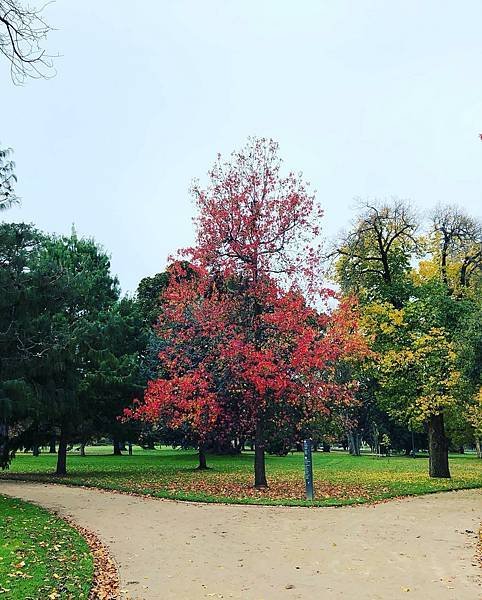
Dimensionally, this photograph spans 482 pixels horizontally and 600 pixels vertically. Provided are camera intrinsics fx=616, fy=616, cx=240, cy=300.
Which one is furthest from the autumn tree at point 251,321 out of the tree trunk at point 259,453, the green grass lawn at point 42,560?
the green grass lawn at point 42,560

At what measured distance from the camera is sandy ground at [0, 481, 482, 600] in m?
6.92

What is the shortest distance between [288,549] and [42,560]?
351 centimetres

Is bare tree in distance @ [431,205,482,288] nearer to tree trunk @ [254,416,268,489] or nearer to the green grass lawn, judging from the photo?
tree trunk @ [254,416,268,489]

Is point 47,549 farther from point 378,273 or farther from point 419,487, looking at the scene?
point 378,273

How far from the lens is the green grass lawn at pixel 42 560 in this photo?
655 centimetres

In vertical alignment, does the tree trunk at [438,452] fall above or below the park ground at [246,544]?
above

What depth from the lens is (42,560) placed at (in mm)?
8055

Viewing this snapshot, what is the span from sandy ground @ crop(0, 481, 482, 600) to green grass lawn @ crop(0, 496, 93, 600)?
1.77ft

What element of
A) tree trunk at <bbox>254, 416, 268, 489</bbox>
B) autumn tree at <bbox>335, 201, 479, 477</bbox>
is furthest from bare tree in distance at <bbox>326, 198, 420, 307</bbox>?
tree trunk at <bbox>254, 416, 268, 489</bbox>

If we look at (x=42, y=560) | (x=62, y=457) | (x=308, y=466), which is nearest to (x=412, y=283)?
(x=308, y=466)

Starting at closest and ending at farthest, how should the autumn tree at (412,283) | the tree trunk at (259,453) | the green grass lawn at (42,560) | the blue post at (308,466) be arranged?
the green grass lawn at (42,560), the blue post at (308,466), the tree trunk at (259,453), the autumn tree at (412,283)

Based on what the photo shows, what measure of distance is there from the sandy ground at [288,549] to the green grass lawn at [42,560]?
1.77ft

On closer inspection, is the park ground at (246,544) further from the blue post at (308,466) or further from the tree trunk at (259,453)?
the tree trunk at (259,453)

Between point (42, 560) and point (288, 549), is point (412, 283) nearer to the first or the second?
point (288, 549)
